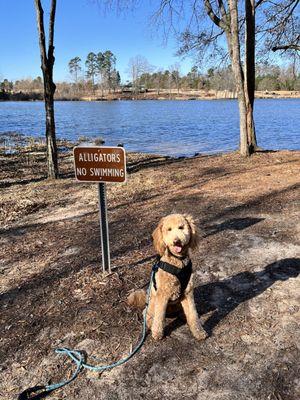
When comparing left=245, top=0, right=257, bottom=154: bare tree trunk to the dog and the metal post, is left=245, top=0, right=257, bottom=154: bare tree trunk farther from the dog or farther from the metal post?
the dog

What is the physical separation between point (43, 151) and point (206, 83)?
112 m

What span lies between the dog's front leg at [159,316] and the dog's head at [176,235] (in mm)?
415

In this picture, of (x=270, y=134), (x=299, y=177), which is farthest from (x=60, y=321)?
(x=270, y=134)

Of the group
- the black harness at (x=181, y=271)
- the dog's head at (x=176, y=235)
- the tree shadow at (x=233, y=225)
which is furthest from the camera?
the tree shadow at (x=233, y=225)

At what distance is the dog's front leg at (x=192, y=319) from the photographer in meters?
3.19

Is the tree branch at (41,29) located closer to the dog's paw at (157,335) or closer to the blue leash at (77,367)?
the blue leash at (77,367)

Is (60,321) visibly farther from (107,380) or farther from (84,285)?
(107,380)

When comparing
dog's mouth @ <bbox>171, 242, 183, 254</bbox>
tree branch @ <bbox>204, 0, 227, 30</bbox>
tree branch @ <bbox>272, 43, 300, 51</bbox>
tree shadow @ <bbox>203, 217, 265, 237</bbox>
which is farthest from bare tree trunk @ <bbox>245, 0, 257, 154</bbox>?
dog's mouth @ <bbox>171, 242, 183, 254</bbox>

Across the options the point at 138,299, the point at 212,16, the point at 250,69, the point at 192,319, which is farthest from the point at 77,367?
the point at 212,16

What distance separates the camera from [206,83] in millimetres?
119438

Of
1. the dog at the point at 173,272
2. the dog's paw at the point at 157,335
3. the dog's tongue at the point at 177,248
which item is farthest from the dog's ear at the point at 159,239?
the dog's paw at the point at 157,335

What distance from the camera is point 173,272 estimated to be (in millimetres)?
3090

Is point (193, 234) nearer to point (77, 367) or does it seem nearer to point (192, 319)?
point (192, 319)

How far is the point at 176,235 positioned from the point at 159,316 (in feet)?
2.57
